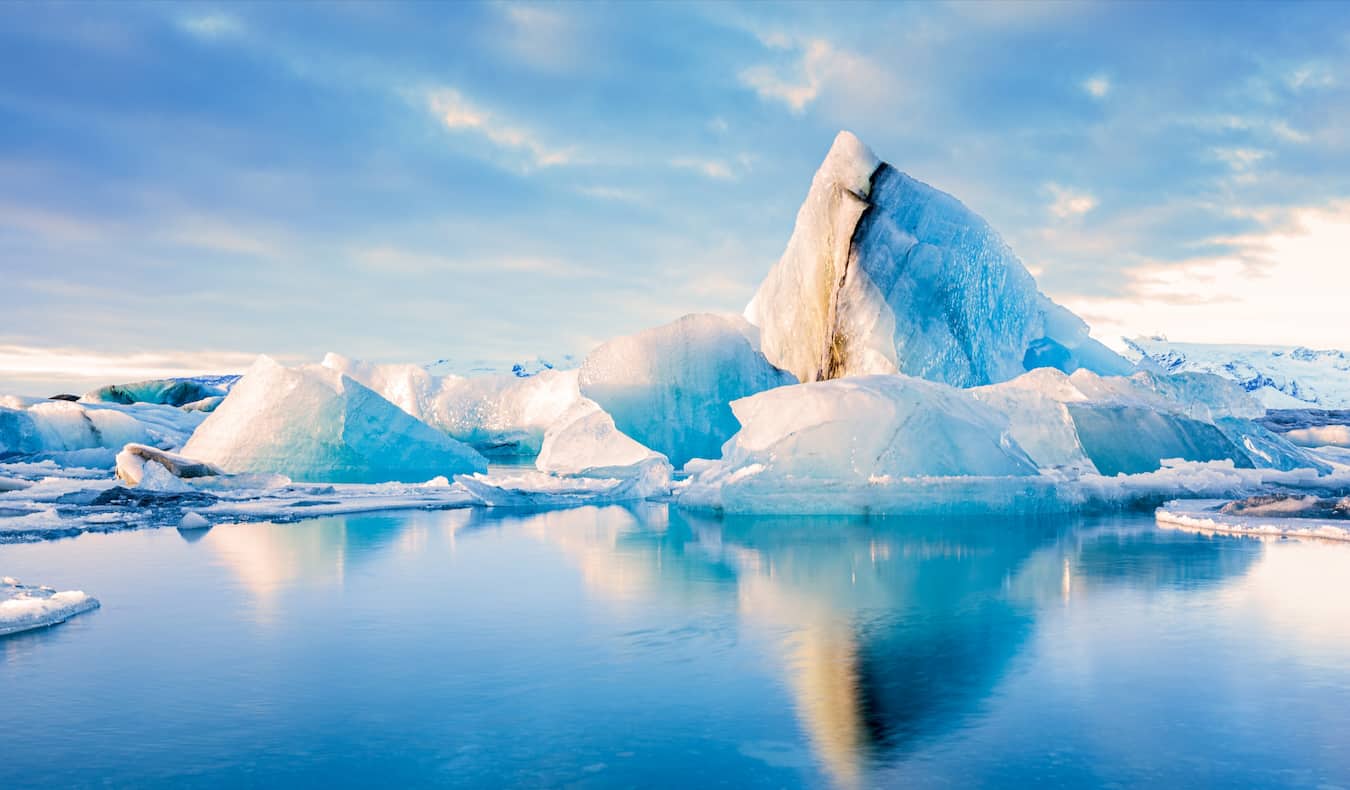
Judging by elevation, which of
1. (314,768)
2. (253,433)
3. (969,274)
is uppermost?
(969,274)

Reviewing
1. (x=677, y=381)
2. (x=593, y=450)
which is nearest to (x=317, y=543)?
(x=677, y=381)

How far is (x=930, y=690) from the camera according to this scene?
4.11 metres

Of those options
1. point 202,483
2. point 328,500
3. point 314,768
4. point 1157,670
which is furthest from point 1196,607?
point 202,483

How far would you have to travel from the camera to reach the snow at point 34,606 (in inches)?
211

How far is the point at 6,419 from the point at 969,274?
66.2 feet

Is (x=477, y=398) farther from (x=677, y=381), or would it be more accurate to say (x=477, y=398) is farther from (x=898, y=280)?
(x=898, y=280)

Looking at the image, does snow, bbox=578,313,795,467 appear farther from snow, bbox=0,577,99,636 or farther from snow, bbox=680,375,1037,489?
snow, bbox=0,577,99,636

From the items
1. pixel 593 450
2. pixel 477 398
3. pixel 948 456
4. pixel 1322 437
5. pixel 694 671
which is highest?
pixel 477 398

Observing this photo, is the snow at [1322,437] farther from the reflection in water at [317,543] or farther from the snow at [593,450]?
the reflection in water at [317,543]

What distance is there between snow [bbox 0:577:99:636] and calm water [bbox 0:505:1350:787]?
0.49 ft

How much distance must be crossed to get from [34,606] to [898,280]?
1338 centimetres

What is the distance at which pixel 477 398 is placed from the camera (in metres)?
31.0

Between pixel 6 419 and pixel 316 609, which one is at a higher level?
pixel 6 419

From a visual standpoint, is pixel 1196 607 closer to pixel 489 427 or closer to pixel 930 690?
pixel 930 690
